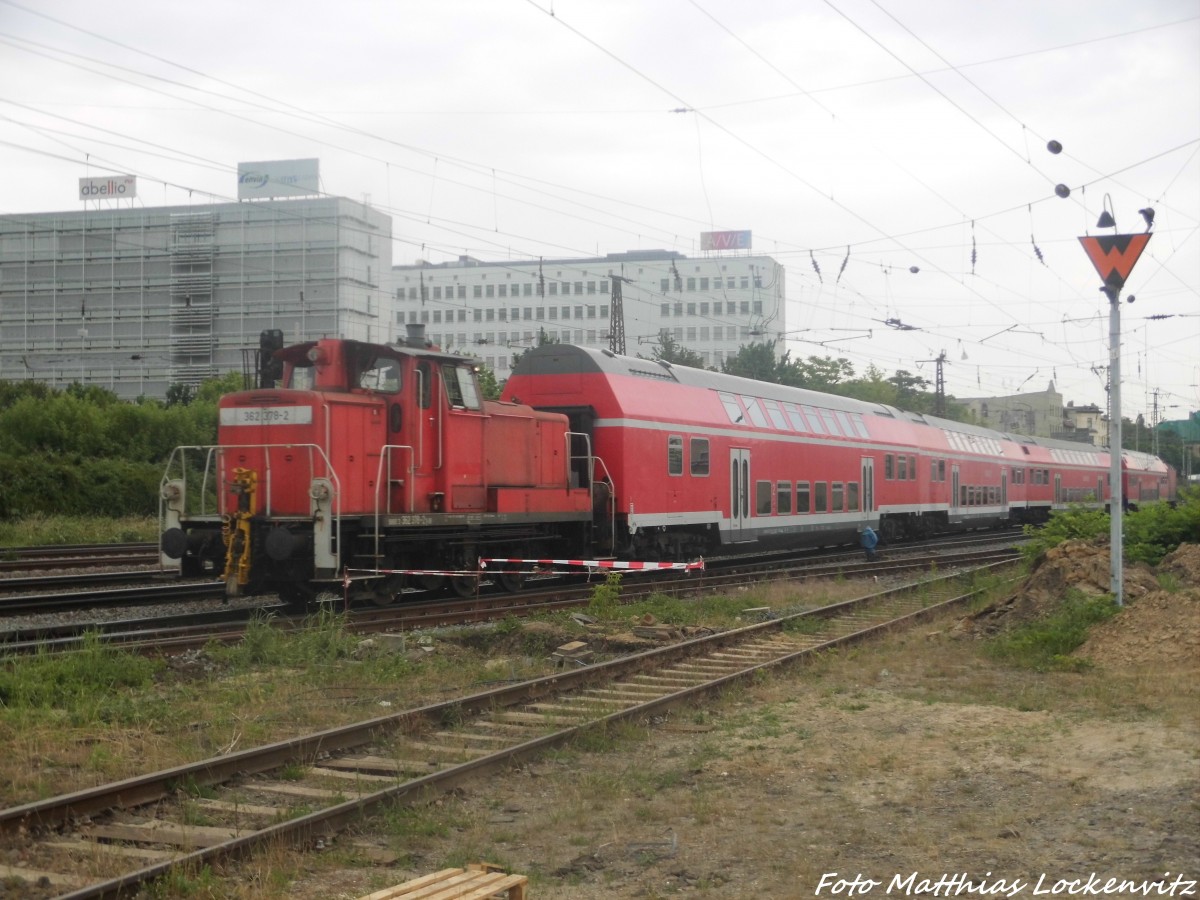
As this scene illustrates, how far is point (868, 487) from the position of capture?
29.2 m

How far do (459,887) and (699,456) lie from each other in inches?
669

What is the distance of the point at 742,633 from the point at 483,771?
267 inches

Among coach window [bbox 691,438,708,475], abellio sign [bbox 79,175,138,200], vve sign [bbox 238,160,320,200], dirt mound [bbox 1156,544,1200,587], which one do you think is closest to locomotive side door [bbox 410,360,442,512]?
coach window [bbox 691,438,708,475]

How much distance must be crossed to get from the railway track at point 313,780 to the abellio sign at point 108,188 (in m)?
82.3

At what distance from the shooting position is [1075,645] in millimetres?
12375

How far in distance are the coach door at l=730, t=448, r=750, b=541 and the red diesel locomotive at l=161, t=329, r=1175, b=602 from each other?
42 millimetres

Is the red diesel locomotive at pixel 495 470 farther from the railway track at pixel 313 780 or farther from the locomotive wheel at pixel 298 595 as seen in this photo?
the railway track at pixel 313 780

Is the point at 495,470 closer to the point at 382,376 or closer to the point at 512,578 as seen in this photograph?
the point at 512,578

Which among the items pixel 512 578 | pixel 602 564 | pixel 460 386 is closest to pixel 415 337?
pixel 460 386

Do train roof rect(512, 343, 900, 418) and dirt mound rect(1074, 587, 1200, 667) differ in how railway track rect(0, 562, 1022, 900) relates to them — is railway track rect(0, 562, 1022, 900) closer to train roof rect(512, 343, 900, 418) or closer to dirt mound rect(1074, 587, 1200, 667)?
dirt mound rect(1074, 587, 1200, 667)

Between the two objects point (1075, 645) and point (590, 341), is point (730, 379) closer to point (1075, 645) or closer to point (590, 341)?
point (1075, 645)

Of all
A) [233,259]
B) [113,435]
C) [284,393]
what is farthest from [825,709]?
[233,259]


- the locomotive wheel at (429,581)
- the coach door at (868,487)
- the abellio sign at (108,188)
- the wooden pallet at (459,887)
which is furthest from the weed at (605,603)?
the abellio sign at (108,188)

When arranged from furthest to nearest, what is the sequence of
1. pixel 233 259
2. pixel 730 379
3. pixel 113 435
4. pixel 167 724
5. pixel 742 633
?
pixel 233 259, pixel 113 435, pixel 730 379, pixel 742 633, pixel 167 724
